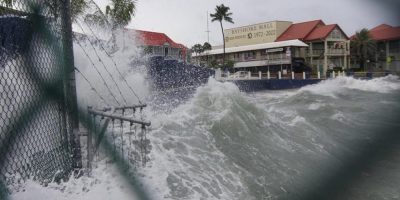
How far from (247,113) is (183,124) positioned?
113 centimetres

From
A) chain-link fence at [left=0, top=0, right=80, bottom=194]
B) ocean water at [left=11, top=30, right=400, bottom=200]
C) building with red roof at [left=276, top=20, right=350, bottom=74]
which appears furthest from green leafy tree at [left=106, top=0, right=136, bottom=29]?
building with red roof at [left=276, top=20, right=350, bottom=74]

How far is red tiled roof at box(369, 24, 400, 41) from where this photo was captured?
2.60 feet

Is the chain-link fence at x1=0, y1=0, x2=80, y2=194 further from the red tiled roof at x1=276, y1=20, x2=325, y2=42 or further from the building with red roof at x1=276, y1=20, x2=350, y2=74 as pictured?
the building with red roof at x1=276, y1=20, x2=350, y2=74

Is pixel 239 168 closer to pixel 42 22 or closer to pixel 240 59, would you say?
pixel 42 22

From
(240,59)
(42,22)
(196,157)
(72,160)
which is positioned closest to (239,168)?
(196,157)

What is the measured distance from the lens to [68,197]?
8.30 ft

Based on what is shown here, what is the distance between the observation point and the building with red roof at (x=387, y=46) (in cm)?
81

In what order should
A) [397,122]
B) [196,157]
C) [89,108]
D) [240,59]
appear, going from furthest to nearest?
[240,59] → [196,157] → [89,108] → [397,122]

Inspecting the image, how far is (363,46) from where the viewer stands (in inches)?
40.4

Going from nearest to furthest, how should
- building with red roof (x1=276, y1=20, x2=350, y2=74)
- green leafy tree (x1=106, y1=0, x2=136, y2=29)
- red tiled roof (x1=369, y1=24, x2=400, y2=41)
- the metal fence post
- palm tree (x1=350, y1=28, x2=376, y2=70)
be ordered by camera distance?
red tiled roof (x1=369, y1=24, x2=400, y2=41)
palm tree (x1=350, y1=28, x2=376, y2=70)
building with red roof (x1=276, y1=20, x2=350, y2=74)
the metal fence post
green leafy tree (x1=106, y1=0, x2=136, y2=29)

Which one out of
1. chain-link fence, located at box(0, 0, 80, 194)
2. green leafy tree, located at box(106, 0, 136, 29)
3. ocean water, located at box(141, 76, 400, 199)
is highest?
green leafy tree, located at box(106, 0, 136, 29)

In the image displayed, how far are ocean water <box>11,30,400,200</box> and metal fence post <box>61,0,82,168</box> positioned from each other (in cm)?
30

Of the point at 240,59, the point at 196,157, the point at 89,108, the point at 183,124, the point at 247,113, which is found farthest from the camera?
the point at 240,59

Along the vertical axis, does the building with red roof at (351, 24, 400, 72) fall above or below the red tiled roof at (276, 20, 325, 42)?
below
